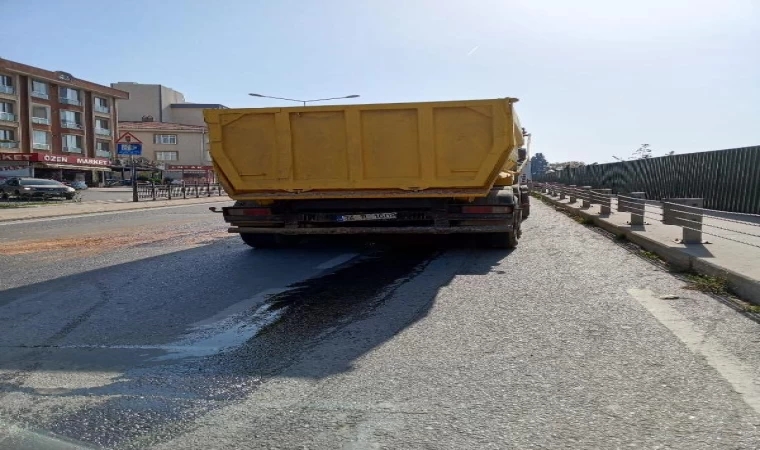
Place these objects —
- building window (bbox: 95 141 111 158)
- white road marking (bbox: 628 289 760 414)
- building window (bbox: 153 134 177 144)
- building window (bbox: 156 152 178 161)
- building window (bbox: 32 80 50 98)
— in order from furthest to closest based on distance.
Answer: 1. building window (bbox: 156 152 178 161)
2. building window (bbox: 153 134 177 144)
3. building window (bbox: 95 141 111 158)
4. building window (bbox: 32 80 50 98)
5. white road marking (bbox: 628 289 760 414)

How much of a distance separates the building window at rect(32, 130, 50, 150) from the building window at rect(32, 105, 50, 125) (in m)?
0.97

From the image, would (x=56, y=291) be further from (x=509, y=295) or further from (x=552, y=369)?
(x=552, y=369)

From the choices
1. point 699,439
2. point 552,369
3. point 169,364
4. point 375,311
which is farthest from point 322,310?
point 699,439

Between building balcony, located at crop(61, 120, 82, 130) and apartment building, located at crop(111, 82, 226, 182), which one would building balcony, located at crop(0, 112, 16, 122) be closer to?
building balcony, located at crop(61, 120, 82, 130)

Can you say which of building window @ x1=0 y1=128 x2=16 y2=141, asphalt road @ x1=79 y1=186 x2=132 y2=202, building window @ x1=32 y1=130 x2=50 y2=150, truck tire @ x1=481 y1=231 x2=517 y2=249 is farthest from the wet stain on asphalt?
building window @ x1=32 y1=130 x2=50 y2=150

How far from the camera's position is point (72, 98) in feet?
212

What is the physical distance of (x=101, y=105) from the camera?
69688 millimetres

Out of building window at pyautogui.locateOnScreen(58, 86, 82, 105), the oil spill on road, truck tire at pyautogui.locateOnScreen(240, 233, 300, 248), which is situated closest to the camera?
truck tire at pyautogui.locateOnScreen(240, 233, 300, 248)

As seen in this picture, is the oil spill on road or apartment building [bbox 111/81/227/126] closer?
the oil spill on road

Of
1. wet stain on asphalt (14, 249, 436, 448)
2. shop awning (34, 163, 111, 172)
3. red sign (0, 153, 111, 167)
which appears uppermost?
red sign (0, 153, 111, 167)

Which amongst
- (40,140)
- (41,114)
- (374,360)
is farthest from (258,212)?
(41,114)

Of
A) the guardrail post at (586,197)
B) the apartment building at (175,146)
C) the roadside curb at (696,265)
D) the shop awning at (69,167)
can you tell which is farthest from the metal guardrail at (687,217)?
the apartment building at (175,146)

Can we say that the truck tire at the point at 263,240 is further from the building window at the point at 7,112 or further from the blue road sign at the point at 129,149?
the building window at the point at 7,112

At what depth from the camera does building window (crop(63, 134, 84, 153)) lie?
2507 inches
